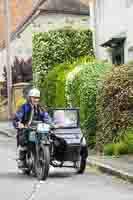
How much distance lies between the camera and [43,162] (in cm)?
1423

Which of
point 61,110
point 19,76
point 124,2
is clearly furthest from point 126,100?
point 19,76

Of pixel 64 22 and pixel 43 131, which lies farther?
pixel 64 22

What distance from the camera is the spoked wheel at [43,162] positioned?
14133 millimetres

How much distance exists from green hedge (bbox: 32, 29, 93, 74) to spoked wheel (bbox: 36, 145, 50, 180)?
736 inches

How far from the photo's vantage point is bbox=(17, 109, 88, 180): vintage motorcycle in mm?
14367

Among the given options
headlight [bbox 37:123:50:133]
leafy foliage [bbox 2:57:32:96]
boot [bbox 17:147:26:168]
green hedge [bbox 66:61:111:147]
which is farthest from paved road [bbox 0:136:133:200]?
leafy foliage [bbox 2:57:32:96]

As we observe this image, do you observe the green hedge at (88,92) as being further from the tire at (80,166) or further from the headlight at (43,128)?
the headlight at (43,128)

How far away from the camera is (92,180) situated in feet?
A: 47.6

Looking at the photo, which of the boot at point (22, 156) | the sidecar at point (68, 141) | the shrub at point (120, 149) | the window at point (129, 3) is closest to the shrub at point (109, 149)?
the shrub at point (120, 149)

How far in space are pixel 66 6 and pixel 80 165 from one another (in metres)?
32.1

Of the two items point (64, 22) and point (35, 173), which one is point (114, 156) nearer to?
point (35, 173)

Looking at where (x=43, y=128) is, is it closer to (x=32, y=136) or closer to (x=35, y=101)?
(x=32, y=136)

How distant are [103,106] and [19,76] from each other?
1216 inches

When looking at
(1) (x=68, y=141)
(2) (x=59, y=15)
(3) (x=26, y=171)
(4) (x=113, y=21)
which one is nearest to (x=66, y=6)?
(2) (x=59, y=15)
